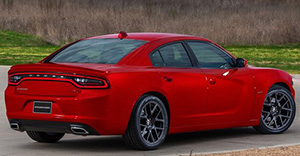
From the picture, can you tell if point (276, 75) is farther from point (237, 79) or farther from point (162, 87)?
point (162, 87)

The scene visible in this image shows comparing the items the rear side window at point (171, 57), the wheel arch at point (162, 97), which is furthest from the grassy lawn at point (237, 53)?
the wheel arch at point (162, 97)

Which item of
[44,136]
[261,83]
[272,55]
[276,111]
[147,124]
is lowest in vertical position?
[272,55]

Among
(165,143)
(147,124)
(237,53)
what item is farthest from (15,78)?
(237,53)

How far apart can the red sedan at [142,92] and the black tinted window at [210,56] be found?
1cm

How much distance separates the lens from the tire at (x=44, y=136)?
1002 cm

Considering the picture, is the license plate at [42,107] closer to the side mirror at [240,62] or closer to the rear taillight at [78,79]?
the rear taillight at [78,79]

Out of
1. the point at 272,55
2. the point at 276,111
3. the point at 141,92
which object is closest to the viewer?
the point at 141,92

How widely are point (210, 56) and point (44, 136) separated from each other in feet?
8.15

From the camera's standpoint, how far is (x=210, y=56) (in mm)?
10484

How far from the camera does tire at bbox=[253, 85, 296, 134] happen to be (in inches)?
432

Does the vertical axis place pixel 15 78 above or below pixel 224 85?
above

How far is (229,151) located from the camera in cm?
900

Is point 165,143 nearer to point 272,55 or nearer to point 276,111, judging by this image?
point 276,111

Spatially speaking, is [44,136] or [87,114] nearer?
[87,114]
